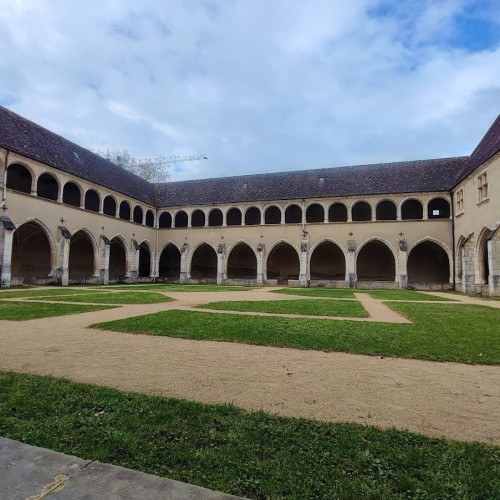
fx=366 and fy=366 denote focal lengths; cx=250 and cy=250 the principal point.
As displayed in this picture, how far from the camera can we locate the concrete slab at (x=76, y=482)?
70.0 inches

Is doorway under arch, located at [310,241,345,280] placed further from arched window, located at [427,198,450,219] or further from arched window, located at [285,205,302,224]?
arched window, located at [427,198,450,219]

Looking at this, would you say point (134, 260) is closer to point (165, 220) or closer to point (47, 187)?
point (165, 220)

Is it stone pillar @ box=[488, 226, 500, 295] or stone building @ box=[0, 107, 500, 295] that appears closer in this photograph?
stone pillar @ box=[488, 226, 500, 295]

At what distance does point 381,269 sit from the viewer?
29.8 metres

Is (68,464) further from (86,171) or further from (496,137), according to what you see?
(86,171)

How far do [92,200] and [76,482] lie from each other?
2671 centimetres

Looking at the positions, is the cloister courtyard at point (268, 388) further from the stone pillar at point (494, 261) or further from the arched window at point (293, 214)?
the arched window at point (293, 214)

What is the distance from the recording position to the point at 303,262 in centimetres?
2694

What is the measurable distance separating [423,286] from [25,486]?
26414 millimetres

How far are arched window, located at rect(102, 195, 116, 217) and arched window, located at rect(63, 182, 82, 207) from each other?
Answer: 1885mm

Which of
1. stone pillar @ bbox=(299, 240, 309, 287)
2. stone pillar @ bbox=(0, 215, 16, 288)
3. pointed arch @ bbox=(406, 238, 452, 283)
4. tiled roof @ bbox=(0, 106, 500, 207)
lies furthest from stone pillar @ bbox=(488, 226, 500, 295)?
stone pillar @ bbox=(0, 215, 16, 288)

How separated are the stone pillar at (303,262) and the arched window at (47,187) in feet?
56.3

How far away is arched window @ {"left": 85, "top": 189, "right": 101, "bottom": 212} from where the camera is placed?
25594 millimetres

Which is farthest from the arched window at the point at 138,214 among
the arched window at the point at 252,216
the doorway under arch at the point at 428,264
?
the doorway under arch at the point at 428,264
